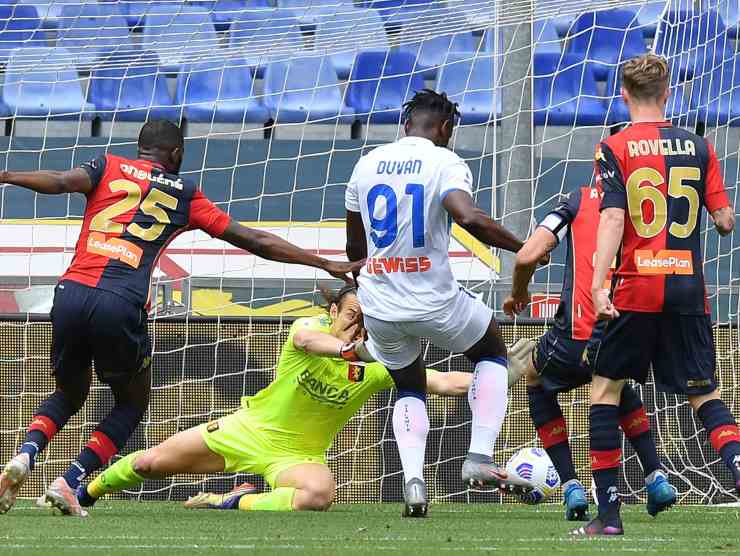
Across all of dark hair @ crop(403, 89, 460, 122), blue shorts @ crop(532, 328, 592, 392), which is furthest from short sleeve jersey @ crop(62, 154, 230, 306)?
blue shorts @ crop(532, 328, 592, 392)

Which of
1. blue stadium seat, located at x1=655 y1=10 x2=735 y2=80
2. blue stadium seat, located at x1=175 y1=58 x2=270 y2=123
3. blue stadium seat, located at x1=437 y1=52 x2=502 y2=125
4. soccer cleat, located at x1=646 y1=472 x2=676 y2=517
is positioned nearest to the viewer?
soccer cleat, located at x1=646 y1=472 x2=676 y2=517

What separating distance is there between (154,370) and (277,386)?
1.20 meters

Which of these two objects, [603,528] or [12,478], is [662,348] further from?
[12,478]

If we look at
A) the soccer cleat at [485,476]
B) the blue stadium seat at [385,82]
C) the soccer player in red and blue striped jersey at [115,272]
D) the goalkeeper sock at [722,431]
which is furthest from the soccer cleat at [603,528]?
the blue stadium seat at [385,82]

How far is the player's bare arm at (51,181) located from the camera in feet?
18.6

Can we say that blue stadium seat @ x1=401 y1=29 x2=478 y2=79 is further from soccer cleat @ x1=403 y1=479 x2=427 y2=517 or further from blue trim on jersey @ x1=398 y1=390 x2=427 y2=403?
soccer cleat @ x1=403 y1=479 x2=427 y2=517

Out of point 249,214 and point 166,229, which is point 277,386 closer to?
point 166,229

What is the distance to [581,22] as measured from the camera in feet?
44.9

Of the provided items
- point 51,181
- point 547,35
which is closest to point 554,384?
point 51,181

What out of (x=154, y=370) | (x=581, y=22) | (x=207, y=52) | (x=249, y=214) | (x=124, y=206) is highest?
(x=581, y=22)

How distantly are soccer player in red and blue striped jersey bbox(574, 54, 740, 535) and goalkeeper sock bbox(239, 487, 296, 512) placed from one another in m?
1.98

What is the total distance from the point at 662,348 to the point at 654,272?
275mm

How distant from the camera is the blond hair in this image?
4.77 meters

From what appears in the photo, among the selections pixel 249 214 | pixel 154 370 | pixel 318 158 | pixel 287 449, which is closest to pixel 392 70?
pixel 318 158
